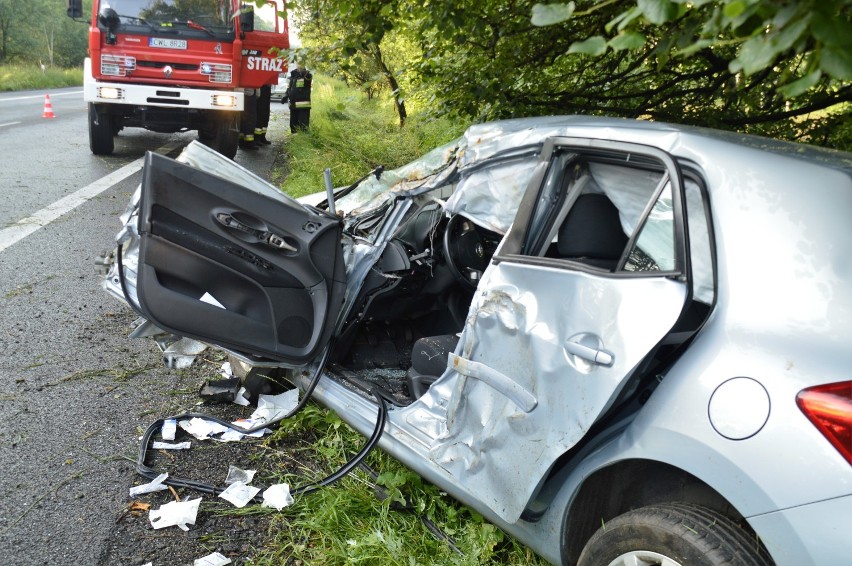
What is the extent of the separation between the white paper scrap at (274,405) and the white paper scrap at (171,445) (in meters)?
0.35

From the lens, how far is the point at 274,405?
3.51m

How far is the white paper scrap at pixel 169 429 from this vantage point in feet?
10.7

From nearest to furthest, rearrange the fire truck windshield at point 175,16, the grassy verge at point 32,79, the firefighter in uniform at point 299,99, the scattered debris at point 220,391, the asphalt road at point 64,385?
the asphalt road at point 64,385 < the scattered debris at point 220,391 < the fire truck windshield at point 175,16 < the firefighter in uniform at point 299,99 < the grassy verge at point 32,79

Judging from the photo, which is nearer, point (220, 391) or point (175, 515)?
point (175, 515)

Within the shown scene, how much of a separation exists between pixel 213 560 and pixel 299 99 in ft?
40.3

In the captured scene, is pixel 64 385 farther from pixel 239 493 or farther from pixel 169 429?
pixel 239 493

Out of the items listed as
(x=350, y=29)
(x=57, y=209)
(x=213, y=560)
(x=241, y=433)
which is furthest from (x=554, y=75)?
(x=57, y=209)

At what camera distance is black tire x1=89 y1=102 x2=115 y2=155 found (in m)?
10.3

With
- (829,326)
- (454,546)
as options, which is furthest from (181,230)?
(829,326)

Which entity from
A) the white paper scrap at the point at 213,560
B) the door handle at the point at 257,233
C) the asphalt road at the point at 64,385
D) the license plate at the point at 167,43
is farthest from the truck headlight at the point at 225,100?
the white paper scrap at the point at 213,560

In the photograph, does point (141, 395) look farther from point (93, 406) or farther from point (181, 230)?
point (181, 230)

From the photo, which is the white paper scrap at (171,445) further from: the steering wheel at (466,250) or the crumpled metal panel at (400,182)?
the steering wheel at (466,250)

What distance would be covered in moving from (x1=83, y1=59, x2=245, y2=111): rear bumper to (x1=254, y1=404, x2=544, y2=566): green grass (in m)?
8.11

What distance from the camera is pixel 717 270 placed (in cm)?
185
